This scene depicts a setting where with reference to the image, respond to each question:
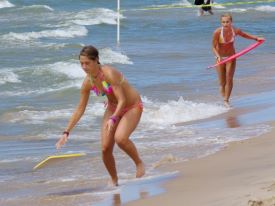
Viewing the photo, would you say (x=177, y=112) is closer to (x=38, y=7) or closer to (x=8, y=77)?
(x=8, y=77)

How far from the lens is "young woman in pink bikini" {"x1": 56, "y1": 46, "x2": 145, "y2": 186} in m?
6.74

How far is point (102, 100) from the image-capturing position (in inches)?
532

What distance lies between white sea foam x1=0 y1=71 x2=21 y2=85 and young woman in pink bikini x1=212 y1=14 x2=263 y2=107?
5.69 m

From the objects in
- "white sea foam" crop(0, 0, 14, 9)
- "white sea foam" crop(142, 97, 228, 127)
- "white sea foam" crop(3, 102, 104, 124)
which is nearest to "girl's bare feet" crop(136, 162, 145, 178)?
"white sea foam" crop(142, 97, 228, 127)

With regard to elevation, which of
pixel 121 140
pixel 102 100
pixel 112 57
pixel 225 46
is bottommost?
pixel 112 57

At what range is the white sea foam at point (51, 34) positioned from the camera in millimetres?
25609

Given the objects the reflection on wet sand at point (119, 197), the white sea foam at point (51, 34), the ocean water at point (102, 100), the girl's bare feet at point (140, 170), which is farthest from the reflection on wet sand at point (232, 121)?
the white sea foam at point (51, 34)

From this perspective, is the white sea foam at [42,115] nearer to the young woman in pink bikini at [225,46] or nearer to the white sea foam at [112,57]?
the young woman in pink bikini at [225,46]

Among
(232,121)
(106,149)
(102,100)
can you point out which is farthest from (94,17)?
(106,149)

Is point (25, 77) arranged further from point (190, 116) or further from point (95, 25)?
point (95, 25)

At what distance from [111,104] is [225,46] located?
485 centimetres

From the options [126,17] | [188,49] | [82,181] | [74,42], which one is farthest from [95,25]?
[82,181]

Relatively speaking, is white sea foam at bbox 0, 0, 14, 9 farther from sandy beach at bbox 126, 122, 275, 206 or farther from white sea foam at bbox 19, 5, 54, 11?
sandy beach at bbox 126, 122, 275, 206

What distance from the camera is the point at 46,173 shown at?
27.9ft
